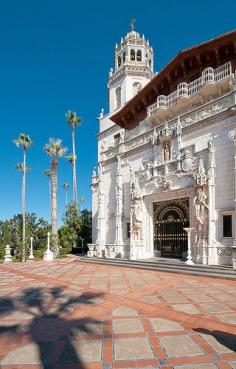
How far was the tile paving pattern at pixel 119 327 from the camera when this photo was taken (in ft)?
14.0

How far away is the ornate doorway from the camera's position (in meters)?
17.5

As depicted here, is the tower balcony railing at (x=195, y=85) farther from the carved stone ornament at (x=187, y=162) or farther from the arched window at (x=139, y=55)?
the arched window at (x=139, y=55)

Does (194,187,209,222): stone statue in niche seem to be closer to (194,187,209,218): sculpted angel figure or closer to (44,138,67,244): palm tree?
(194,187,209,218): sculpted angel figure

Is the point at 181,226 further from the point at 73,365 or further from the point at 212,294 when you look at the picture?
the point at 73,365

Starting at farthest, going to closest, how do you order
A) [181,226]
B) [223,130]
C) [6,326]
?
[181,226]
[223,130]
[6,326]

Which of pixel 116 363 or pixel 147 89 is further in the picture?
pixel 147 89

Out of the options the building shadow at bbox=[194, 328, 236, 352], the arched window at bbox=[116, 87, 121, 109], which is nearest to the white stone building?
the arched window at bbox=[116, 87, 121, 109]

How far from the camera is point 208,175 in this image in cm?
1506

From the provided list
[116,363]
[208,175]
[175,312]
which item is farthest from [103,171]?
[116,363]

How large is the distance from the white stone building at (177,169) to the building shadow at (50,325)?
8.99 meters

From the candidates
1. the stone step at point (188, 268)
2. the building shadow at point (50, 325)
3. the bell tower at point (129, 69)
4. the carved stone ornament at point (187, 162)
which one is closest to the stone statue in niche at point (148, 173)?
the carved stone ornament at point (187, 162)

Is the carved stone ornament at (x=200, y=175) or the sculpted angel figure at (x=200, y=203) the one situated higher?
the carved stone ornament at (x=200, y=175)

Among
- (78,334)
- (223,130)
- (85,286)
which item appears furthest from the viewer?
(223,130)

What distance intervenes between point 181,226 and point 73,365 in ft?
47.3
